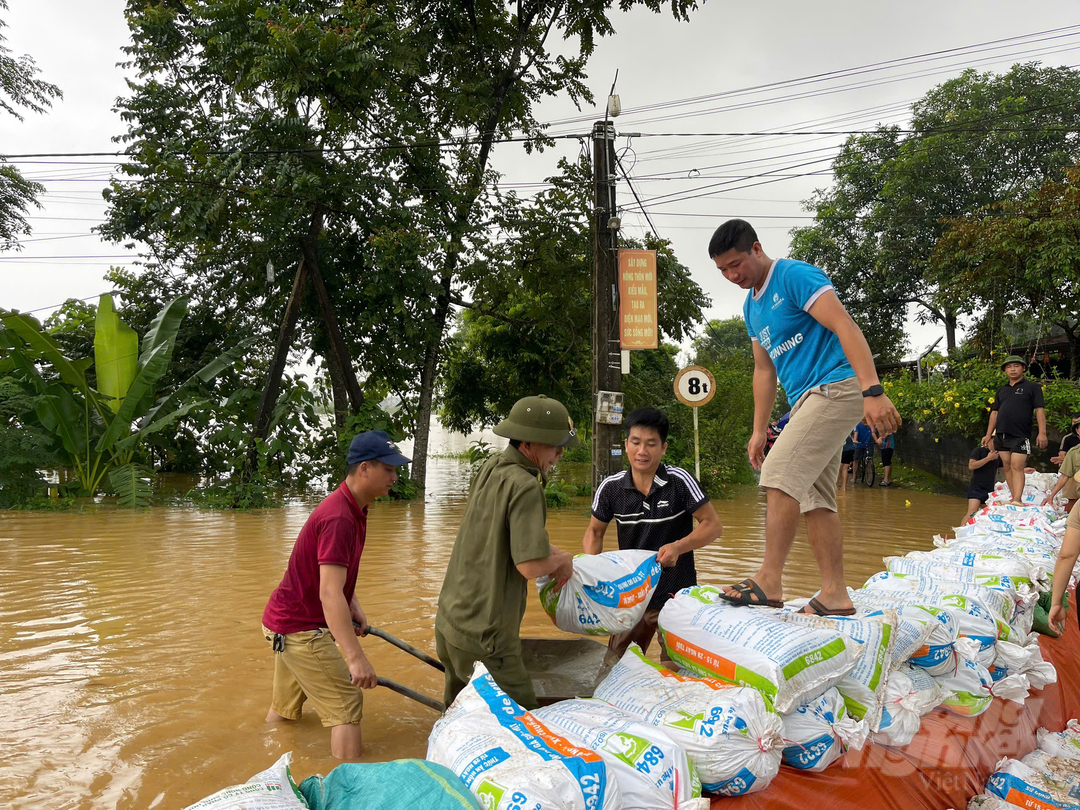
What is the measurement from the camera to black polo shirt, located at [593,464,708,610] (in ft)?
11.7

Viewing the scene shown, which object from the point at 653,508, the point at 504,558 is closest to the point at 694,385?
the point at 653,508

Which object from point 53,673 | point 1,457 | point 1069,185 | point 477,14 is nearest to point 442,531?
point 53,673

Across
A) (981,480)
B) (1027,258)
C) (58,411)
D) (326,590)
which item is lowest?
(326,590)

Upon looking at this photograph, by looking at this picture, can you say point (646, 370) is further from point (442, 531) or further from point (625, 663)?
point (625, 663)

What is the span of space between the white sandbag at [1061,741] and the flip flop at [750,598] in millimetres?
1393

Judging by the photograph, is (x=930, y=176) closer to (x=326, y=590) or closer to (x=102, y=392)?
(x=102, y=392)

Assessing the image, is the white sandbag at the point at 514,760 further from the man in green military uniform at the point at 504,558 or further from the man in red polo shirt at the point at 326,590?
the man in red polo shirt at the point at 326,590

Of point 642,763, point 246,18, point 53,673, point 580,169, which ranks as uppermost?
point 246,18

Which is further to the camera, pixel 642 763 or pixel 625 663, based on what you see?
pixel 625 663

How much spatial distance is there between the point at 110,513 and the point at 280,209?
502cm

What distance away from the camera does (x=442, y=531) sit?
9539 mm

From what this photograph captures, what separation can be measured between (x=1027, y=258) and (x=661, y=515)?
43.6 ft

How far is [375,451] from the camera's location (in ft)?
9.88

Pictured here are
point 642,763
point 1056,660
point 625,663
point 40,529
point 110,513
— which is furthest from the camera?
point 110,513
